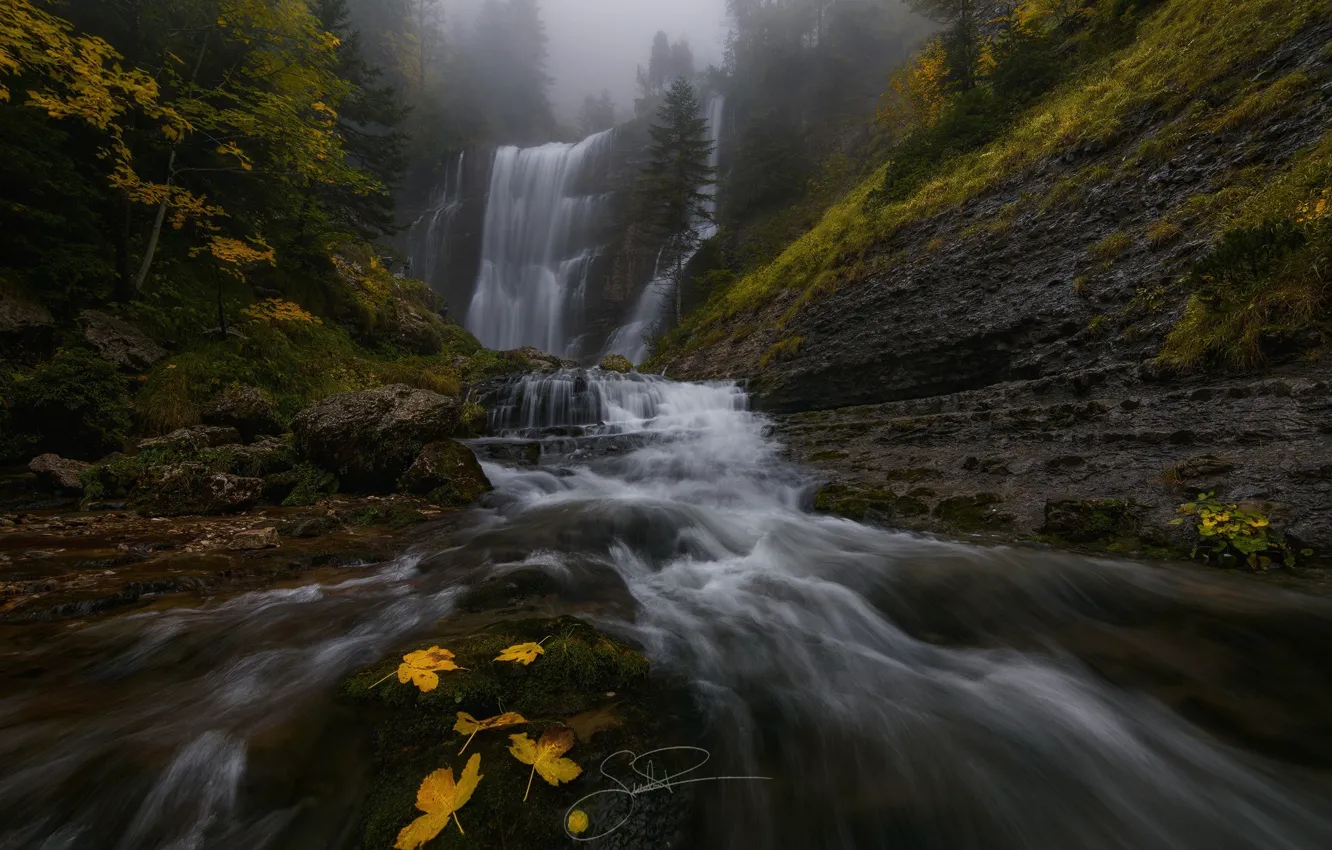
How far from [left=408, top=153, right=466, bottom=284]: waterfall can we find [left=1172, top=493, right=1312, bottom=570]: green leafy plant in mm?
36740

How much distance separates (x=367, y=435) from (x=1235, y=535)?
27.9 feet

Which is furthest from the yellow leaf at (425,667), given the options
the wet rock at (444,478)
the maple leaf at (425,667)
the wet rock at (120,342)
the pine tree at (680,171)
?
the pine tree at (680,171)

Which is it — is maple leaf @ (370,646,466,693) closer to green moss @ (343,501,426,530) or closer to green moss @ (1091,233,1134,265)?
green moss @ (343,501,426,530)

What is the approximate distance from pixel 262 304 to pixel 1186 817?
1207 centimetres

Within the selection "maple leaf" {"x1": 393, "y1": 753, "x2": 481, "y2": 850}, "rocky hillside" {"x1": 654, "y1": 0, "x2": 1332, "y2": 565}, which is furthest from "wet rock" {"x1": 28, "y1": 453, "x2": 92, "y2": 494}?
"rocky hillside" {"x1": 654, "y1": 0, "x2": 1332, "y2": 565}

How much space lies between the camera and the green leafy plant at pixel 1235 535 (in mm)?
3135

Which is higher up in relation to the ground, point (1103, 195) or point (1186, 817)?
point (1103, 195)

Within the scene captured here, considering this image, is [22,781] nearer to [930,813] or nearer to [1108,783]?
[930,813]

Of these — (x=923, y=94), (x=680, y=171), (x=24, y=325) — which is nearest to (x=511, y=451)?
(x=24, y=325)

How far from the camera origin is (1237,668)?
2.47 metres

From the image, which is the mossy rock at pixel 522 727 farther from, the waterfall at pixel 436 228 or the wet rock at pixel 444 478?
the waterfall at pixel 436 228

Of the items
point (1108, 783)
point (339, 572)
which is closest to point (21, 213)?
point (339, 572)

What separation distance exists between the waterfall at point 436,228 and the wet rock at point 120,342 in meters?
28.1

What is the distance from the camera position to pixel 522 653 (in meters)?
2.17
